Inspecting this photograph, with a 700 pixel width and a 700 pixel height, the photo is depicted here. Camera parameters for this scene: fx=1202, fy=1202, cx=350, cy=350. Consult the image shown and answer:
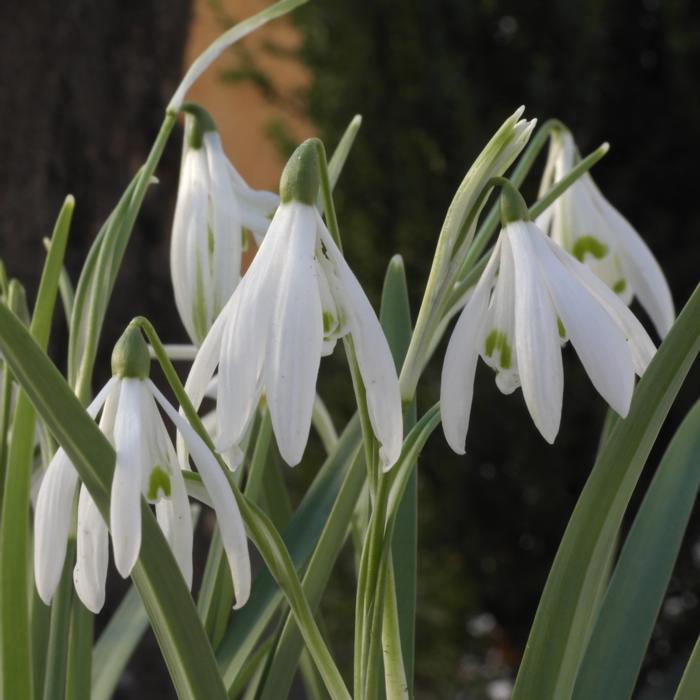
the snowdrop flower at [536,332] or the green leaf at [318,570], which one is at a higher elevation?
the snowdrop flower at [536,332]

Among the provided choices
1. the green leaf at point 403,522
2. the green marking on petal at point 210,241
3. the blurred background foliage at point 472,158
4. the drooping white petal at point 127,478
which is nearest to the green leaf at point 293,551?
the green leaf at point 403,522

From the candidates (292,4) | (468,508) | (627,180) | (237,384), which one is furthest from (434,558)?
(237,384)

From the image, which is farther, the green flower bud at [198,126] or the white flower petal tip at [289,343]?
the green flower bud at [198,126]

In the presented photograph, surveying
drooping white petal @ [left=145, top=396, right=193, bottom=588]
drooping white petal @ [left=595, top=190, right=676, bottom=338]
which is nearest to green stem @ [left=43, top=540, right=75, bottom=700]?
drooping white petal @ [left=145, top=396, right=193, bottom=588]

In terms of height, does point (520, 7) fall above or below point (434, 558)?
above

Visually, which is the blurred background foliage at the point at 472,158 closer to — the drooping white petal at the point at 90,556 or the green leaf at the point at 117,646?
the green leaf at the point at 117,646

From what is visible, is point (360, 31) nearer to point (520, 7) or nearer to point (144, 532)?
point (520, 7)

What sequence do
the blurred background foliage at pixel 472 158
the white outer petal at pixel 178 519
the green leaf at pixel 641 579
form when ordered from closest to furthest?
the white outer petal at pixel 178 519 → the green leaf at pixel 641 579 → the blurred background foliage at pixel 472 158

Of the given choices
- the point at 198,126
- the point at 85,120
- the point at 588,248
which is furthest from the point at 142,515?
the point at 85,120
